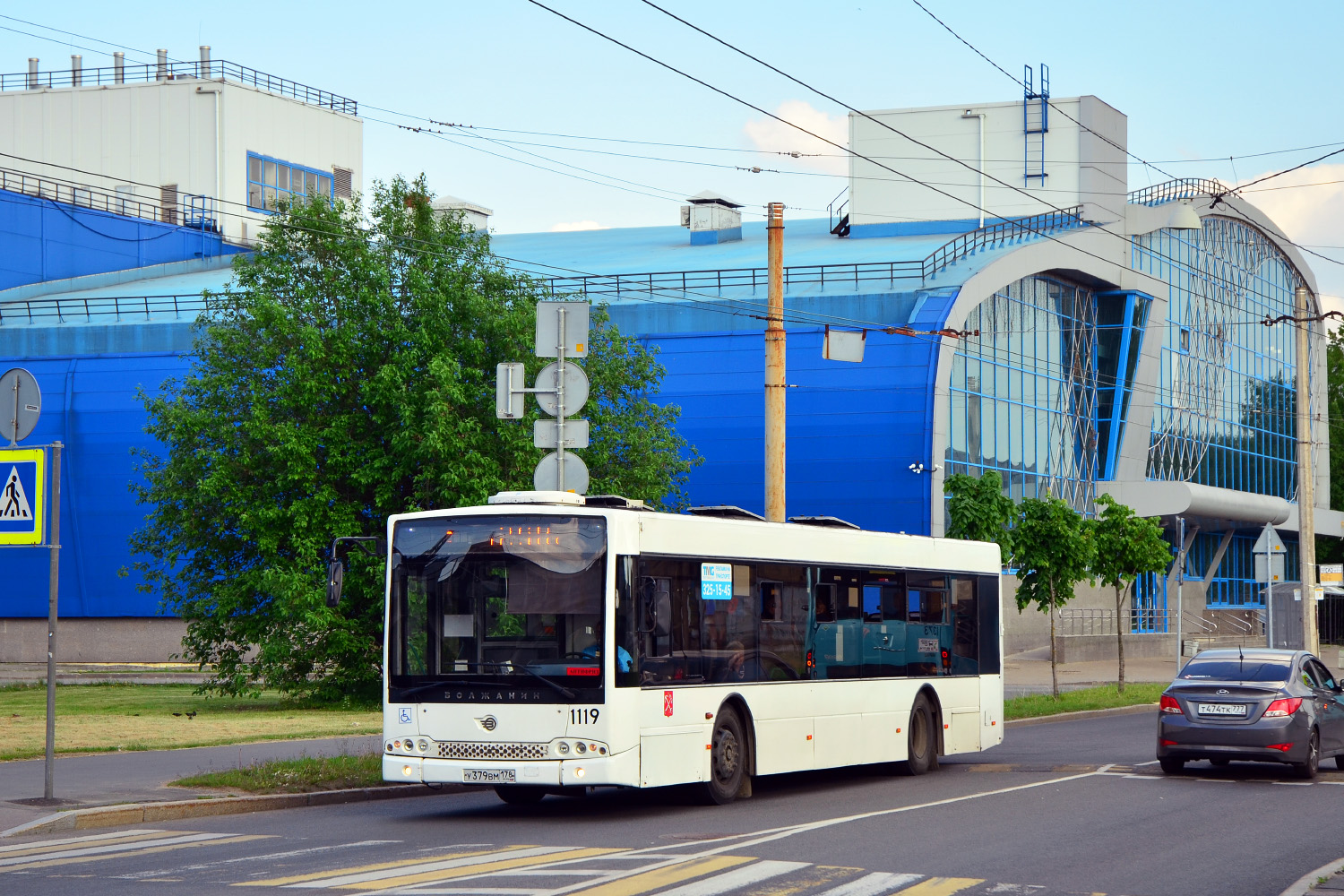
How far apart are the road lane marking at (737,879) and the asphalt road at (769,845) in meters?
0.02

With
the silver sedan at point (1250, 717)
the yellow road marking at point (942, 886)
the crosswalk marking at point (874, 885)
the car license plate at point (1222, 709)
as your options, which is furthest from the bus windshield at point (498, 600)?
the car license plate at point (1222, 709)

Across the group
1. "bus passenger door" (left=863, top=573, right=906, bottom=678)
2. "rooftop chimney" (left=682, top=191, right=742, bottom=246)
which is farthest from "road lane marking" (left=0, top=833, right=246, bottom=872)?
"rooftop chimney" (left=682, top=191, right=742, bottom=246)

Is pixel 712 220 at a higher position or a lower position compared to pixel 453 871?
higher

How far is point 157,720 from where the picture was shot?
85.7ft

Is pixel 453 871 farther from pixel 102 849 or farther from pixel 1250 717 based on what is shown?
pixel 1250 717

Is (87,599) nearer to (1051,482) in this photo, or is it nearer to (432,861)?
(1051,482)

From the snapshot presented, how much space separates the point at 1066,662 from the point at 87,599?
3056 centimetres

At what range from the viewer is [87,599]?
5044cm

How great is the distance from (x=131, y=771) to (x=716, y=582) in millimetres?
6504

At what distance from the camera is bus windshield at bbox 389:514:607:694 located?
46.4 feet

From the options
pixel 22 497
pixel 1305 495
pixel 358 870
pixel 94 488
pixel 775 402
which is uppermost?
pixel 94 488

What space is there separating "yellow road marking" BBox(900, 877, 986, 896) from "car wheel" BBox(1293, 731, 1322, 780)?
892 centimetres

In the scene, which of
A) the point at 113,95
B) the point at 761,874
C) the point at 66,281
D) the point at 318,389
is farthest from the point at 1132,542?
the point at 113,95

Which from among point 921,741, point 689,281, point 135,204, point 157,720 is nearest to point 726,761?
point 921,741
